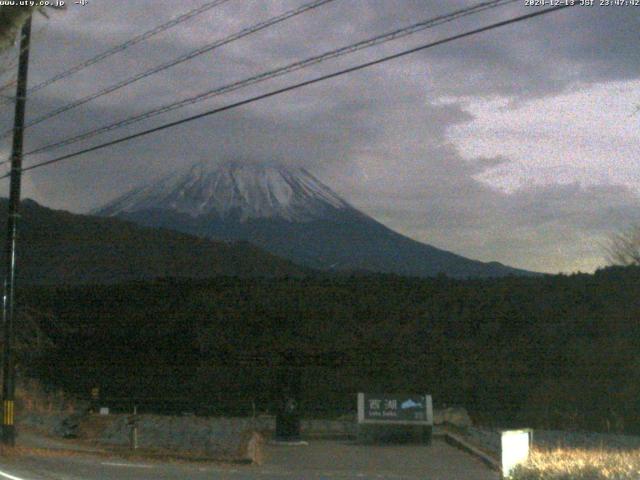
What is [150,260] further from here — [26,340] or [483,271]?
[483,271]

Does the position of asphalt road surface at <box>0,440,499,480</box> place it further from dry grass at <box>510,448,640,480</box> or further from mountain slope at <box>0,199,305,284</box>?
mountain slope at <box>0,199,305,284</box>

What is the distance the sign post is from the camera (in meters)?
24.1

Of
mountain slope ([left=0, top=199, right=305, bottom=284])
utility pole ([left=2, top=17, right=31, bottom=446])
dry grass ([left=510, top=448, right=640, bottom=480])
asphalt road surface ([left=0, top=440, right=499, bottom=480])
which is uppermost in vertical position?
mountain slope ([left=0, top=199, right=305, bottom=284])

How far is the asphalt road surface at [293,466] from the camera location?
14.9 meters

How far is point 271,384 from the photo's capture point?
4188 centimetres

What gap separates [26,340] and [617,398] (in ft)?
81.4

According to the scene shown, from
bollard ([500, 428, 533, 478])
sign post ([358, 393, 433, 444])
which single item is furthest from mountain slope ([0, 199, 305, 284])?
bollard ([500, 428, 533, 478])

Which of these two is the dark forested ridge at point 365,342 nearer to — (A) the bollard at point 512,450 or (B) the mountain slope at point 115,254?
(B) the mountain slope at point 115,254

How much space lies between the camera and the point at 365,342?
4541 centimetres

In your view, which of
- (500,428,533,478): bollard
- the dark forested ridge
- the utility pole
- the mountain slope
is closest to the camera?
(500,428,533,478): bollard

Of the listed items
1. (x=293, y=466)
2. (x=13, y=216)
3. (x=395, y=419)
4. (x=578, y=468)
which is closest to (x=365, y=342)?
(x=395, y=419)

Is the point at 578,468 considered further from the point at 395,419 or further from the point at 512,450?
the point at 395,419

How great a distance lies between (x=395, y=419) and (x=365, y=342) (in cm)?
2110

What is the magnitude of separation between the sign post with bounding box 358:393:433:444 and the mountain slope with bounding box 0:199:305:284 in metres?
42.8
